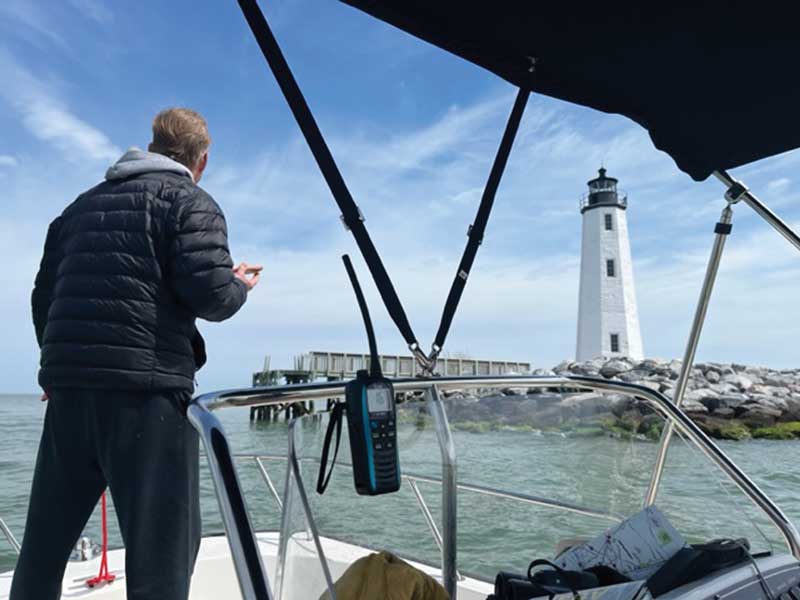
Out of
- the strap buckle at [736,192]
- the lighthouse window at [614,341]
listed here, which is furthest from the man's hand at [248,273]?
the lighthouse window at [614,341]

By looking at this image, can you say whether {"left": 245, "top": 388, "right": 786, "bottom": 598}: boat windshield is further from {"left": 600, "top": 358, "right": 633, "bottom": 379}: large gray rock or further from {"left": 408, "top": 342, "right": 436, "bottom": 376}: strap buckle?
{"left": 600, "top": 358, "right": 633, "bottom": 379}: large gray rock

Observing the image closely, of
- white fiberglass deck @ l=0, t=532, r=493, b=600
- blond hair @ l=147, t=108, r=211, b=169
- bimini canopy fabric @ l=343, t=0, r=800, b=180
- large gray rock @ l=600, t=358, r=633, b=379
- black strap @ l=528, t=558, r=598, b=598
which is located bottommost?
white fiberglass deck @ l=0, t=532, r=493, b=600

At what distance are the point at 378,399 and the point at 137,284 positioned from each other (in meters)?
0.56

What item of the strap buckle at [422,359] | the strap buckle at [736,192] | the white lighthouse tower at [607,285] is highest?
the white lighthouse tower at [607,285]

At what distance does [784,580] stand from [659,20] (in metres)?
1.31

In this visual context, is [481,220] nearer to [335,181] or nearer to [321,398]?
[335,181]

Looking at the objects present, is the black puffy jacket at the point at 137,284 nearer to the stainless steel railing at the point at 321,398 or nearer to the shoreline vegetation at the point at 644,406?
the stainless steel railing at the point at 321,398

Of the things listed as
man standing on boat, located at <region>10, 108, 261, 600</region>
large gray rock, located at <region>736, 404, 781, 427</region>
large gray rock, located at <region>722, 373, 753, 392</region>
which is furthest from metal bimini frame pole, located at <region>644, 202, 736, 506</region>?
large gray rock, located at <region>722, 373, 753, 392</region>

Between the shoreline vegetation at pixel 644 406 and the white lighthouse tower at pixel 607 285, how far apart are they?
1163mm

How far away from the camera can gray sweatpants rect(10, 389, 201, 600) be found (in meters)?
1.26

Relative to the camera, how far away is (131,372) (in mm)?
1265

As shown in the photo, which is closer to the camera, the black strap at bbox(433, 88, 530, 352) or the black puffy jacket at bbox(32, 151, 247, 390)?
the black puffy jacket at bbox(32, 151, 247, 390)

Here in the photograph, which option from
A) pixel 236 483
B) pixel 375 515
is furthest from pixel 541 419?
pixel 236 483

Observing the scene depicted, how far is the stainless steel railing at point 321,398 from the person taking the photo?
0.87 m
